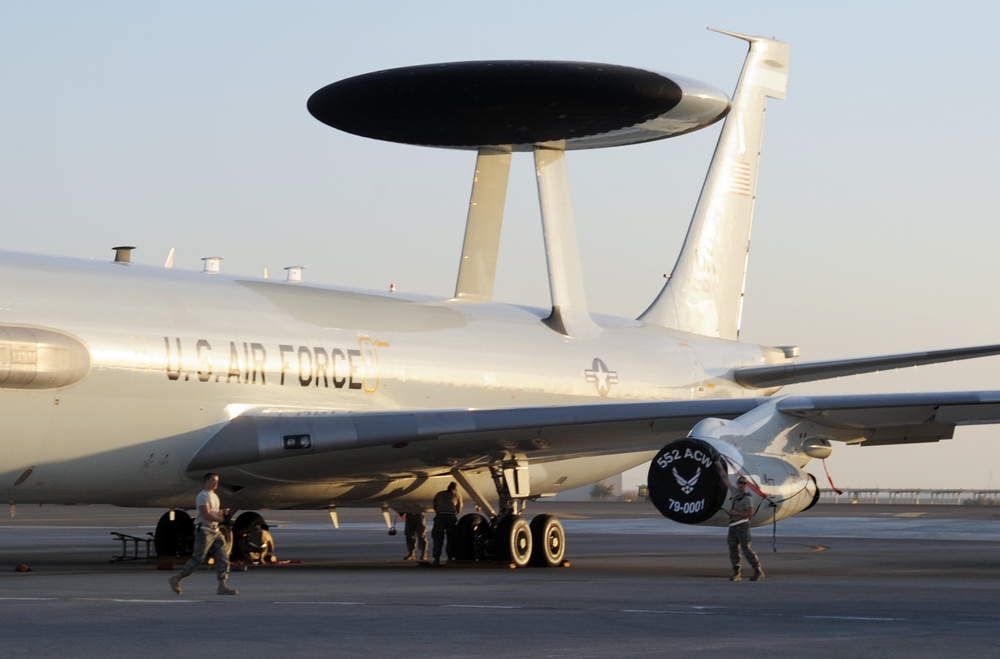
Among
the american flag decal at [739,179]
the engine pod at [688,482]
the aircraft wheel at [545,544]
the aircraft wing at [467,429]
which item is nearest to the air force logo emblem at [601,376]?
the aircraft wheel at [545,544]

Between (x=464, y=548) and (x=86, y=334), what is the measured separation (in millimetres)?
7234

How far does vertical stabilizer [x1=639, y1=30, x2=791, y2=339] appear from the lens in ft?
95.6

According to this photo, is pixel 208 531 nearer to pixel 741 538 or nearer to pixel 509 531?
pixel 741 538

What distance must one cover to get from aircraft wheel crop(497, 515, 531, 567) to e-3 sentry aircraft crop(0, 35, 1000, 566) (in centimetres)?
3

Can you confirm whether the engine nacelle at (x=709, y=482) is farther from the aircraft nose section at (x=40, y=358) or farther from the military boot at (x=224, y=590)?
the aircraft nose section at (x=40, y=358)

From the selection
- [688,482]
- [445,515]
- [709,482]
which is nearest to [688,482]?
[688,482]

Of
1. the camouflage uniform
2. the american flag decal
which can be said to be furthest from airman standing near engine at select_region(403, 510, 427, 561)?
the american flag decal

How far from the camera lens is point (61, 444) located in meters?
17.7

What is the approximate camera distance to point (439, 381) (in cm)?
2245

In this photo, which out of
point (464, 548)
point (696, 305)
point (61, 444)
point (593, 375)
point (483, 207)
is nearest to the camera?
point (61, 444)

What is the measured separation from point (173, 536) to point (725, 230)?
41.0ft

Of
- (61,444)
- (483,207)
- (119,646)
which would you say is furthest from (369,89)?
(119,646)

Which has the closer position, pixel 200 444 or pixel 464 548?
pixel 200 444

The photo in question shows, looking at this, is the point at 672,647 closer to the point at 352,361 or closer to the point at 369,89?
the point at 352,361
